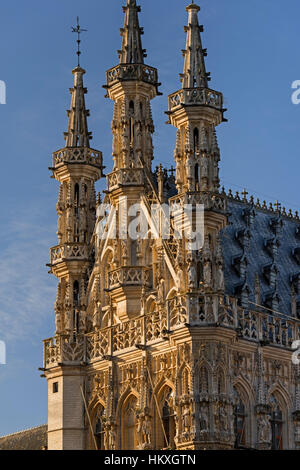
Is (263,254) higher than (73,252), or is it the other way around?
(263,254)

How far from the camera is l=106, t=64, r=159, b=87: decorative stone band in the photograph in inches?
3027

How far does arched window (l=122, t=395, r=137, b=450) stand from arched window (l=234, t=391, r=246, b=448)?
5.50 metres

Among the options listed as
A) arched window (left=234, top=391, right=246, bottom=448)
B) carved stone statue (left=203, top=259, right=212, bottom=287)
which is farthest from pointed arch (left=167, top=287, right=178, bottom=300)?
arched window (left=234, top=391, right=246, bottom=448)

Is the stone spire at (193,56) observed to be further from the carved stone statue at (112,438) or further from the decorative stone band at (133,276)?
the carved stone statue at (112,438)

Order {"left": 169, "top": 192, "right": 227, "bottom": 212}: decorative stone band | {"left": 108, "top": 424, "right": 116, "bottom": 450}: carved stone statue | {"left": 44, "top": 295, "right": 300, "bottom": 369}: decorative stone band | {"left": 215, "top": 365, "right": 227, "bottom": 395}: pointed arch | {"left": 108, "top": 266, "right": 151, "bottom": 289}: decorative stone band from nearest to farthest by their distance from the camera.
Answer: {"left": 215, "top": 365, "right": 227, "bottom": 395}: pointed arch
{"left": 44, "top": 295, "right": 300, "bottom": 369}: decorative stone band
{"left": 169, "top": 192, "right": 227, "bottom": 212}: decorative stone band
{"left": 108, "top": 424, "right": 116, "bottom": 450}: carved stone statue
{"left": 108, "top": 266, "right": 151, "bottom": 289}: decorative stone band

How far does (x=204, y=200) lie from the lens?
69312mm

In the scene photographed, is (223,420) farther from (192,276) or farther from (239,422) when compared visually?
(192,276)

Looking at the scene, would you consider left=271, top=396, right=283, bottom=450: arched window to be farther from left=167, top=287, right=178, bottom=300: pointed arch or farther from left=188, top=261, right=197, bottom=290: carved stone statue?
left=188, top=261, right=197, bottom=290: carved stone statue

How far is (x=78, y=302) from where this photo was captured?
77.6m

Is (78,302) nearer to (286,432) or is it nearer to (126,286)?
(126,286)

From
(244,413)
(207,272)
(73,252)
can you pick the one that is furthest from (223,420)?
(73,252)

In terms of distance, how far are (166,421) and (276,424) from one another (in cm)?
576
